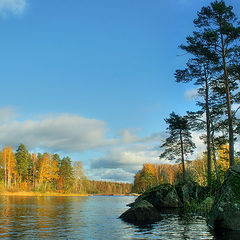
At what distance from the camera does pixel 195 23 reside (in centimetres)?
1994

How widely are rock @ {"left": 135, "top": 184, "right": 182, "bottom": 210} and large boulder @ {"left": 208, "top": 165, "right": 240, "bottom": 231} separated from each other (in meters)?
13.7

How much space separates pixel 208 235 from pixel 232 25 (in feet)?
51.6

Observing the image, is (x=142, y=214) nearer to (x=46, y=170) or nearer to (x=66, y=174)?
(x=46, y=170)

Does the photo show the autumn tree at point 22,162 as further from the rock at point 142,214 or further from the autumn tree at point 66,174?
the rock at point 142,214

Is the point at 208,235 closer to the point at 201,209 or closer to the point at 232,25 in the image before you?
the point at 201,209

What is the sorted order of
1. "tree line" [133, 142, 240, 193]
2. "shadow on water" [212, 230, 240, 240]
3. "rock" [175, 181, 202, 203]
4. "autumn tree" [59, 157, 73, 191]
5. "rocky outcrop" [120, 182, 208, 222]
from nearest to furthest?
"shadow on water" [212, 230, 240, 240], "tree line" [133, 142, 240, 193], "rocky outcrop" [120, 182, 208, 222], "rock" [175, 181, 202, 203], "autumn tree" [59, 157, 73, 191]

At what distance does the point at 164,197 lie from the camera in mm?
23891

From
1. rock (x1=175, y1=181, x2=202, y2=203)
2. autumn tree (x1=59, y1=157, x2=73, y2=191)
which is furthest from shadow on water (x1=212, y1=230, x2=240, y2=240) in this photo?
autumn tree (x1=59, y1=157, x2=73, y2=191)

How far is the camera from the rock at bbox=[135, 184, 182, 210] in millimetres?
23828

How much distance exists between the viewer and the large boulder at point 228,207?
949cm

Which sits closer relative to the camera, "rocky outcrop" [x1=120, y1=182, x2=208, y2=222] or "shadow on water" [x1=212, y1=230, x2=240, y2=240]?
"shadow on water" [x1=212, y1=230, x2=240, y2=240]

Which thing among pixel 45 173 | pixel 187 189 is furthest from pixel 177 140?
pixel 45 173

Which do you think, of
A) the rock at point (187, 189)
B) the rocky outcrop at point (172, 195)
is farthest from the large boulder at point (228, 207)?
the rock at point (187, 189)

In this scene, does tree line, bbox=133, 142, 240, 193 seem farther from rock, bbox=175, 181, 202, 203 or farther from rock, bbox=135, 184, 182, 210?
rock, bbox=135, 184, 182, 210
